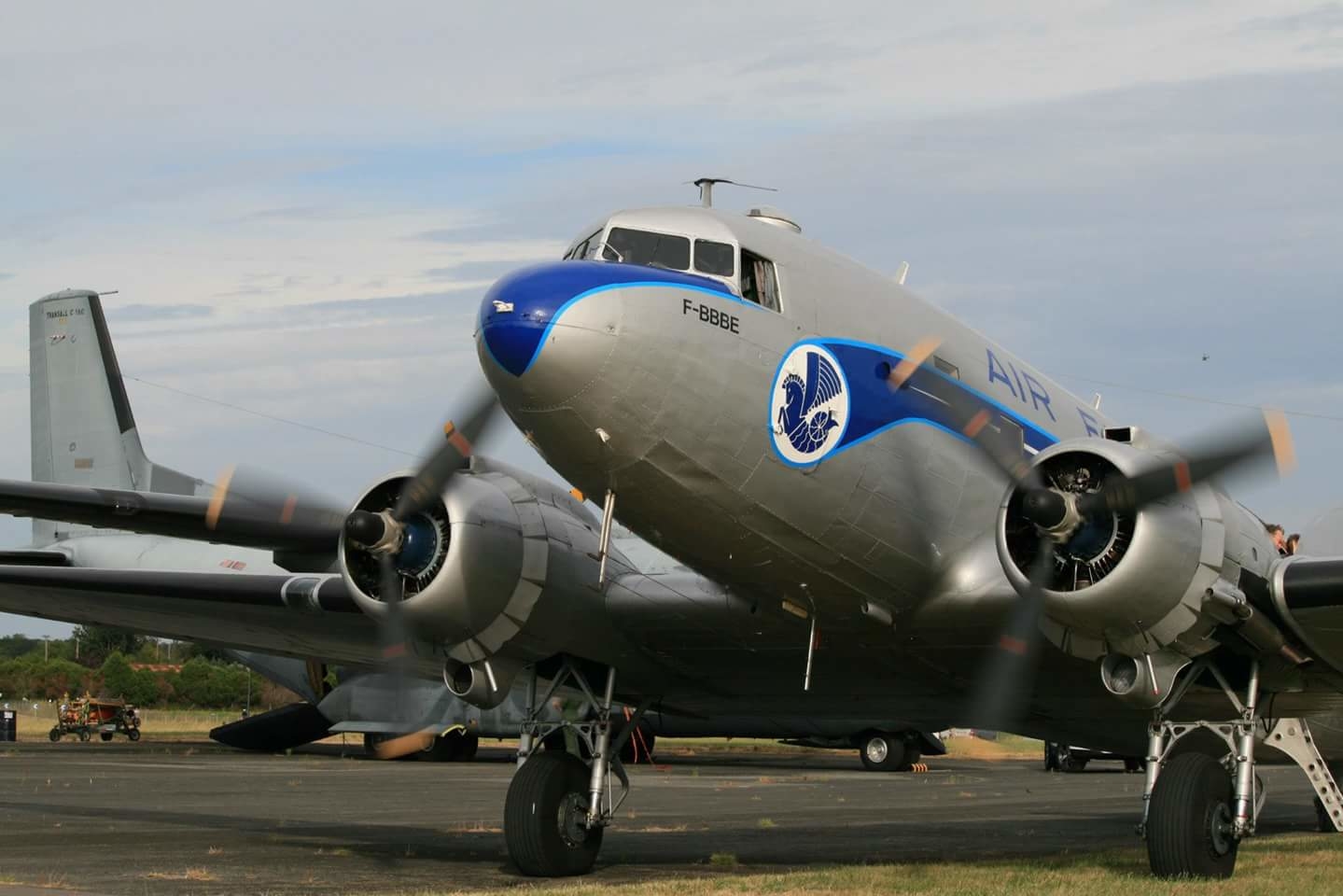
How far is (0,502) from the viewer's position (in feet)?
34.6

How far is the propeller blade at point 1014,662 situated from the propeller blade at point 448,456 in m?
4.04

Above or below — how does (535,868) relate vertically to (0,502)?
below

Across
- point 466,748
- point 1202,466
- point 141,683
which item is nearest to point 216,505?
point 1202,466

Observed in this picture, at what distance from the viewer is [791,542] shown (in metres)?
10.4

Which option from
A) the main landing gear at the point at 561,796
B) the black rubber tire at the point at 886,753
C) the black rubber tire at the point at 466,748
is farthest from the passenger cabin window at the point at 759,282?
the black rubber tire at the point at 466,748

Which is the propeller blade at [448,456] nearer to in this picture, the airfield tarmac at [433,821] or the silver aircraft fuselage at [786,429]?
the silver aircraft fuselage at [786,429]

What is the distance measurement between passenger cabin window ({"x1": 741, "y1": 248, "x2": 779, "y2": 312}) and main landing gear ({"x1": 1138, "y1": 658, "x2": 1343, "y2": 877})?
13.8ft

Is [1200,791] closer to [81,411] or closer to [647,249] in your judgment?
[647,249]

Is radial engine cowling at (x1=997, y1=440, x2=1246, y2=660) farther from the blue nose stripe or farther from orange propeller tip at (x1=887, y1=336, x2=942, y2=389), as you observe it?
the blue nose stripe

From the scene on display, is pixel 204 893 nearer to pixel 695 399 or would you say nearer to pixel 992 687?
pixel 695 399

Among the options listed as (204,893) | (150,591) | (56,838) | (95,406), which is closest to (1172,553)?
(204,893)

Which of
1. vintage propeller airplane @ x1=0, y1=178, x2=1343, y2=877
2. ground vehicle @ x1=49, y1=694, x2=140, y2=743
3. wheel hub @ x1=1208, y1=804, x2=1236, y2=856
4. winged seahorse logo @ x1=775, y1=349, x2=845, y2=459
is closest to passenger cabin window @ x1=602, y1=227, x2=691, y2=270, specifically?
vintage propeller airplane @ x1=0, y1=178, x2=1343, y2=877

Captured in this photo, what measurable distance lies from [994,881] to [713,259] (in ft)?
16.4

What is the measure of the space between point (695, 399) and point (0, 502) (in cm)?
502
